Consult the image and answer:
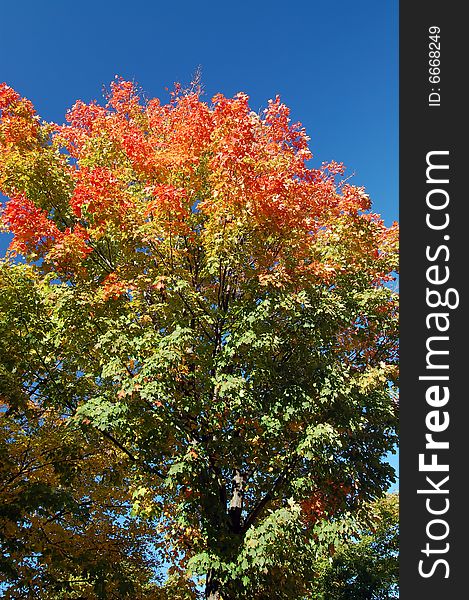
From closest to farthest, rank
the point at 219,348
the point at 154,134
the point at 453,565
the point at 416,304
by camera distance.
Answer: the point at 453,565
the point at 416,304
the point at 219,348
the point at 154,134

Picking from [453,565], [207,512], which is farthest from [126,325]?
[453,565]

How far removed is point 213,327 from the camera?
36.1 feet

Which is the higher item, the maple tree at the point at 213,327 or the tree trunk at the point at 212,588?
the maple tree at the point at 213,327

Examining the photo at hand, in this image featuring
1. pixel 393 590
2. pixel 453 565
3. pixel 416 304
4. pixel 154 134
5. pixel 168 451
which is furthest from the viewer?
pixel 393 590

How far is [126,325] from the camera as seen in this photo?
9.87 meters

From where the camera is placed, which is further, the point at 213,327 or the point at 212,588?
the point at 213,327

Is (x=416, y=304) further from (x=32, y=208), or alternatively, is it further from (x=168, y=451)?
(x=32, y=208)

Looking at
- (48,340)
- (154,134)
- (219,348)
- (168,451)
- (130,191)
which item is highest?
(154,134)

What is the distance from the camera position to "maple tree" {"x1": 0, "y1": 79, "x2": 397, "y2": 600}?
9.05 metres

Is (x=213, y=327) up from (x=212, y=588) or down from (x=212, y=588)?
up

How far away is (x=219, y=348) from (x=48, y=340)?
11.4 ft

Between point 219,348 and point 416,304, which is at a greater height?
point 219,348

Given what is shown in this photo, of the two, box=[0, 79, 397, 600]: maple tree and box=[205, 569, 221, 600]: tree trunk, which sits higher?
box=[0, 79, 397, 600]: maple tree

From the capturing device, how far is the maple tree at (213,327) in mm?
9047
